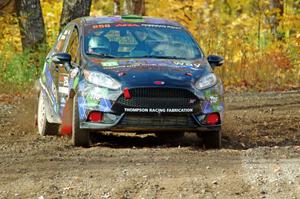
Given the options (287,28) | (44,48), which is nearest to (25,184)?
(44,48)

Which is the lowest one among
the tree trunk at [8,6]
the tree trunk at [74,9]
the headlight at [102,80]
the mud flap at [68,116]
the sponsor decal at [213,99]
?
the tree trunk at [8,6]

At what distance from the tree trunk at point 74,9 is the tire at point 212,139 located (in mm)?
10471

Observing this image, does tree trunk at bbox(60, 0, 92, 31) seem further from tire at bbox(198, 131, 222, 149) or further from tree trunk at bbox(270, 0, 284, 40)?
tire at bbox(198, 131, 222, 149)

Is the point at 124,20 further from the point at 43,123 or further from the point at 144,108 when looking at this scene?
the point at 144,108

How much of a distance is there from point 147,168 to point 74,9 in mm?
12962

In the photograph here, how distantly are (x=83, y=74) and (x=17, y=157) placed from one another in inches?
63.6

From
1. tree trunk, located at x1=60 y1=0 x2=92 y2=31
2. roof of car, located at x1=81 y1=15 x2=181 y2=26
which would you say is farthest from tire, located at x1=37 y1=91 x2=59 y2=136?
tree trunk, located at x1=60 y1=0 x2=92 y2=31

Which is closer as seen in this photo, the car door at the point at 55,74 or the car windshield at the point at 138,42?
the car windshield at the point at 138,42

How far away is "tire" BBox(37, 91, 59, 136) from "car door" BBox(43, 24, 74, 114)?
0.33m

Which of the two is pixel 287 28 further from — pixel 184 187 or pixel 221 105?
pixel 184 187

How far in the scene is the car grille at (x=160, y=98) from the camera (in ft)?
34.0

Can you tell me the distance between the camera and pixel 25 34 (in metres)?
22.5

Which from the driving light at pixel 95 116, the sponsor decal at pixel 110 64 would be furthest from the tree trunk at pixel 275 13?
the driving light at pixel 95 116

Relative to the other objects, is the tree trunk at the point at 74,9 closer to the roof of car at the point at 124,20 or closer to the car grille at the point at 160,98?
the roof of car at the point at 124,20
